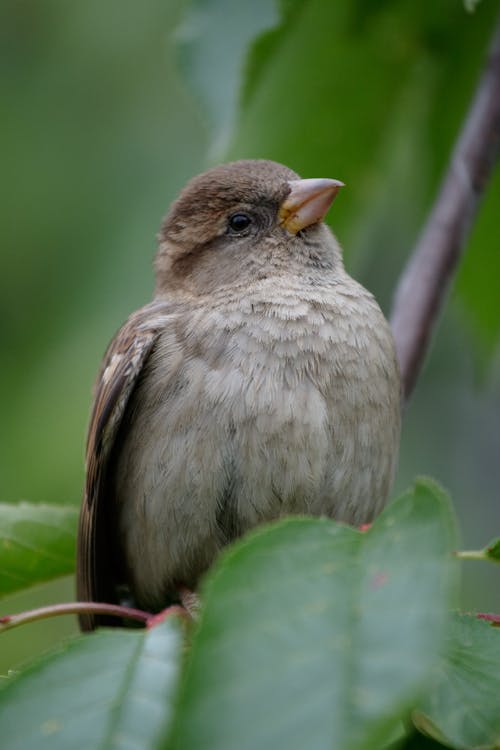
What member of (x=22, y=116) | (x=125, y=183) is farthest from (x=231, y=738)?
(x=22, y=116)

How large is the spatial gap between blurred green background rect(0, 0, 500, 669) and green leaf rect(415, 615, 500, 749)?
5.04 feet

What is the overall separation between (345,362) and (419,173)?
1.02m

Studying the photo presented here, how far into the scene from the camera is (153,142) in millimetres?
4430

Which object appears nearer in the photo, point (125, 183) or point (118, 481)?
point (118, 481)

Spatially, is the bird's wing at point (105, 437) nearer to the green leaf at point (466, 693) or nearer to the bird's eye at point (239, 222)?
the bird's eye at point (239, 222)

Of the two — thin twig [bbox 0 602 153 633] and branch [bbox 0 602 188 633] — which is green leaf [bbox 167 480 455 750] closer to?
branch [bbox 0 602 188 633]

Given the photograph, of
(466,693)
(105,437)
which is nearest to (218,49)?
(105,437)

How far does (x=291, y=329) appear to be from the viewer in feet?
10.2

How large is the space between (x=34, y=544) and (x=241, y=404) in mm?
604

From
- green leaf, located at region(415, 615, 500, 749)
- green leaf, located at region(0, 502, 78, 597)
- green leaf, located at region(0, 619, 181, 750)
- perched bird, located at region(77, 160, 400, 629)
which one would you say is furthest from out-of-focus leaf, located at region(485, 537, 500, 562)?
green leaf, located at region(0, 502, 78, 597)

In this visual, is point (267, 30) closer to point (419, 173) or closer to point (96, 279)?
point (419, 173)

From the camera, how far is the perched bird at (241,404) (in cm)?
289

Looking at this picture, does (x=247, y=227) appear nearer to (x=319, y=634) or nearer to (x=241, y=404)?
(x=241, y=404)

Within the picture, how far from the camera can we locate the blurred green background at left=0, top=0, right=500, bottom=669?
323 cm
